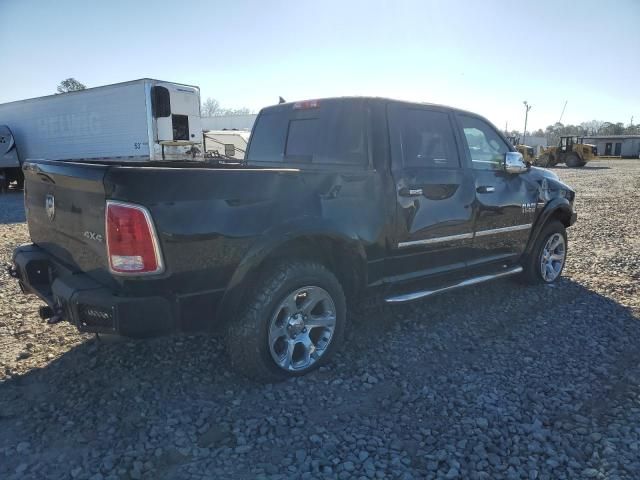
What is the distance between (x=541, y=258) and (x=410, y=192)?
2.49 metres

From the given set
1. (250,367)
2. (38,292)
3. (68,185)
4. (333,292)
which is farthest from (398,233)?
(38,292)

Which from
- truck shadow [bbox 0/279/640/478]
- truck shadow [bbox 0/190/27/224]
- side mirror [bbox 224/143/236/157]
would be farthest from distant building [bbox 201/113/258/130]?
truck shadow [bbox 0/279/640/478]

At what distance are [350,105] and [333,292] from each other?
4.86ft

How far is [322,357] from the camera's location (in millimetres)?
3379

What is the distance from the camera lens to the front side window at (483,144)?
4391 mm

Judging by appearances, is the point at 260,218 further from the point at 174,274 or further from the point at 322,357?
Answer: the point at 322,357

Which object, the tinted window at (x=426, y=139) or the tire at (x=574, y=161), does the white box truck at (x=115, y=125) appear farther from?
the tire at (x=574, y=161)

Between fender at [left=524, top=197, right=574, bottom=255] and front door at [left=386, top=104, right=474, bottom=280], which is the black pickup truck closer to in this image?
front door at [left=386, top=104, right=474, bottom=280]

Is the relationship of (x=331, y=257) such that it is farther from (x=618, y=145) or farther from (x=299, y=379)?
(x=618, y=145)

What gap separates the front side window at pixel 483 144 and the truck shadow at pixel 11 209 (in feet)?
32.8

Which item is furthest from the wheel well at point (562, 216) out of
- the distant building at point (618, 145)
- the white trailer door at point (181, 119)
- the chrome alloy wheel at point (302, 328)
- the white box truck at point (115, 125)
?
the distant building at point (618, 145)

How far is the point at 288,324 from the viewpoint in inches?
126

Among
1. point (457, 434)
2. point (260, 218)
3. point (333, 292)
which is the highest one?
point (260, 218)

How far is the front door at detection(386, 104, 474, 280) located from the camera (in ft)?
12.1
